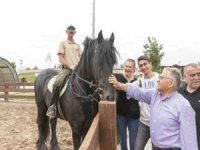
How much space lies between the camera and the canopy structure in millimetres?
35062

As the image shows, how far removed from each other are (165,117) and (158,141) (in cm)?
27

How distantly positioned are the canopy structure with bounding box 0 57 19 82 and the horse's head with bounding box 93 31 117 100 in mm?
30738

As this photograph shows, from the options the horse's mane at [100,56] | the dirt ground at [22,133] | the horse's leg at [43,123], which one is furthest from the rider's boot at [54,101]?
the dirt ground at [22,133]

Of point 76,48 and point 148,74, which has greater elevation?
point 76,48

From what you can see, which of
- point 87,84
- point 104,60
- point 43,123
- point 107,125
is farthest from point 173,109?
point 43,123

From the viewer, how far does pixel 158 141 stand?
3.57m

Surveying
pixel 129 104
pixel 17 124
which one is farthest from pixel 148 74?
pixel 17 124

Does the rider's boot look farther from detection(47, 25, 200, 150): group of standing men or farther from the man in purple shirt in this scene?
the man in purple shirt

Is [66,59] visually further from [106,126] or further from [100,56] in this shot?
[106,126]

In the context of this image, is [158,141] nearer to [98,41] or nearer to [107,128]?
[107,128]

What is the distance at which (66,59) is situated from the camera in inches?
256

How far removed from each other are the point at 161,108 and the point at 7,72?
3368cm

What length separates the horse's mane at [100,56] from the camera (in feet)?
16.5

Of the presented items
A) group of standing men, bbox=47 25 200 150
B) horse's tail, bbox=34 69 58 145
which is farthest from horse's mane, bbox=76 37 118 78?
horse's tail, bbox=34 69 58 145
